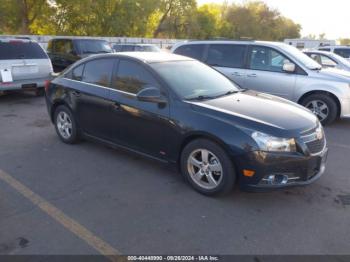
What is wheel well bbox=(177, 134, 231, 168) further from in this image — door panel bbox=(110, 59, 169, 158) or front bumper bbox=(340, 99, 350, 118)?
front bumper bbox=(340, 99, 350, 118)

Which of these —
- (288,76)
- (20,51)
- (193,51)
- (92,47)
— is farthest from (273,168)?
(92,47)

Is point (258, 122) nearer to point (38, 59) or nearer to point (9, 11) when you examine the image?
point (38, 59)

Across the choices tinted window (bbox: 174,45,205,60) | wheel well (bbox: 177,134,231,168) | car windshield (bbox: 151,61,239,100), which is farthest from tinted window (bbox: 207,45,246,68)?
wheel well (bbox: 177,134,231,168)

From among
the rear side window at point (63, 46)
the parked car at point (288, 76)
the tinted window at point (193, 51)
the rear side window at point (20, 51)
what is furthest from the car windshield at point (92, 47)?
the parked car at point (288, 76)

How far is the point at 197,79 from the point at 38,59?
5.98 m

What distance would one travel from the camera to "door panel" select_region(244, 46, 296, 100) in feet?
23.6

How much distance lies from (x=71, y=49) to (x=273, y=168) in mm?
10777

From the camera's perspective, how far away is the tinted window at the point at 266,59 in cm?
728

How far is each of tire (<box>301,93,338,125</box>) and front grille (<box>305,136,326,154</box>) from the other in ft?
11.6

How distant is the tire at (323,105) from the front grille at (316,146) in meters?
3.55

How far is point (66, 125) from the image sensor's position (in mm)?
5559

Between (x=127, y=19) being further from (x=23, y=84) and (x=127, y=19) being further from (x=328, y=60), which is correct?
(x=23, y=84)

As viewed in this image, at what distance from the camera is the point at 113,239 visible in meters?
3.04

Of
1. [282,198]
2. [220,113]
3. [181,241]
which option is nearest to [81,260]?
[181,241]
